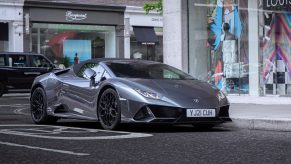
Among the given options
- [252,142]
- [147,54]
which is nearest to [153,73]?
[252,142]

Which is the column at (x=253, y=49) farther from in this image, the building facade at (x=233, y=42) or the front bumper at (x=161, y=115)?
the front bumper at (x=161, y=115)

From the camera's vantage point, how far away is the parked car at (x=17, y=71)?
2419 cm

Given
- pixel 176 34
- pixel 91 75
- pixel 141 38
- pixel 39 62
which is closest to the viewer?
pixel 91 75

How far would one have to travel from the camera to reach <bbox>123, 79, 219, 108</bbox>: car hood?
888 centimetres

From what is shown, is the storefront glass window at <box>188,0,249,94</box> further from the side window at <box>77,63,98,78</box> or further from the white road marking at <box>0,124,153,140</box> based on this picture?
the white road marking at <box>0,124,153,140</box>

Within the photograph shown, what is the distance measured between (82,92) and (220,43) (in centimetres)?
717

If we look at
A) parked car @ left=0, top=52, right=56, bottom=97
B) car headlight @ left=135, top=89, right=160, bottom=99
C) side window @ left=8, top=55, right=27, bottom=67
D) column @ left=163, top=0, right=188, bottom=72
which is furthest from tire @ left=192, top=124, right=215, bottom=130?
side window @ left=8, top=55, right=27, bottom=67

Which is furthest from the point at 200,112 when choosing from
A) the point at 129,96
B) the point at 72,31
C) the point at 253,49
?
the point at 72,31

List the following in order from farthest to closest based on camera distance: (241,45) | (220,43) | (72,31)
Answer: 1. (72,31)
2. (220,43)
3. (241,45)

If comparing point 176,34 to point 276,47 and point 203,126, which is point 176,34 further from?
point 203,126

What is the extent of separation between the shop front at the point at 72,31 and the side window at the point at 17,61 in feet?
29.5

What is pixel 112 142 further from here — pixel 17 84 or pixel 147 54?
pixel 147 54

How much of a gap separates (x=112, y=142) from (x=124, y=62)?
2933 millimetres

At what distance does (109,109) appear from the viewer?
9.28m
